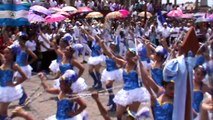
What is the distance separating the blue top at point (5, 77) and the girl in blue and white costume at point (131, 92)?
6.14 ft

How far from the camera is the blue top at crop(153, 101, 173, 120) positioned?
537 centimetres

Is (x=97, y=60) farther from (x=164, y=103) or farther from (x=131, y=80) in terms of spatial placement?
(x=164, y=103)

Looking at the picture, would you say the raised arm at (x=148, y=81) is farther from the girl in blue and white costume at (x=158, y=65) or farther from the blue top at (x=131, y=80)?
the girl in blue and white costume at (x=158, y=65)

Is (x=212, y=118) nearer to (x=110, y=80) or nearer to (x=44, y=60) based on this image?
(x=110, y=80)

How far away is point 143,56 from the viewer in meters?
11.3

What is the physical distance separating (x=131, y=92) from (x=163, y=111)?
Answer: 322cm

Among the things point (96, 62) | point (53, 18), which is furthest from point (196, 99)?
point (53, 18)

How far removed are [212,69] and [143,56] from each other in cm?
823

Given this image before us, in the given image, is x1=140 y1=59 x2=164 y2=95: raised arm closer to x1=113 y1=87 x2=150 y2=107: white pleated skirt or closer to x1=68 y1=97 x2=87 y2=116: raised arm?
x1=68 y1=97 x2=87 y2=116: raised arm

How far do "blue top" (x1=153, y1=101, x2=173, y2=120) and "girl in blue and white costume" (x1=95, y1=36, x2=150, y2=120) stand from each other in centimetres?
297

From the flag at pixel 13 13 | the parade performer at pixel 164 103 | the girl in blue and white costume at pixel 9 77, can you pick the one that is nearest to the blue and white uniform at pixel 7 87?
the girl in blue and white costume at pixel 9 77

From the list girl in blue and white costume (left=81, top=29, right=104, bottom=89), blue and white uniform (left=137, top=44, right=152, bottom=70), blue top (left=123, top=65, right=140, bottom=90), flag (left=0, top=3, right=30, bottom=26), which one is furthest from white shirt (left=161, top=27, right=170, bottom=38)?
blue top (left=123, top=65, right=140, bottom=90)

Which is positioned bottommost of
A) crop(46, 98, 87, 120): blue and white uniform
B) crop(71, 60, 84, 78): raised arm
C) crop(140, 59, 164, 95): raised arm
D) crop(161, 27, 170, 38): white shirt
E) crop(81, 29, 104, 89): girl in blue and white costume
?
crop(161, 27, 170, 38): white shirt

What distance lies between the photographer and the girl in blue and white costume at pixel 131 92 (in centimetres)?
851
